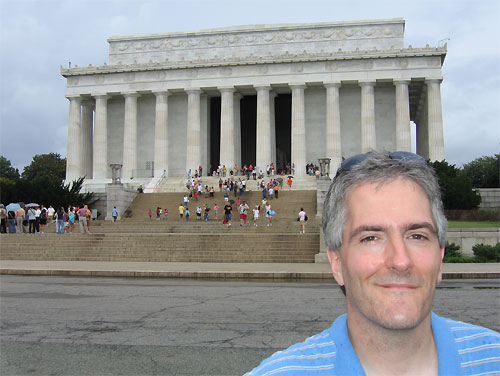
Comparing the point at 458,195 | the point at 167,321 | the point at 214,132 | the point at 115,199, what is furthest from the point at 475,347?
the point at 214,132

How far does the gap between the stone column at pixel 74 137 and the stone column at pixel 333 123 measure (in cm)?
2934

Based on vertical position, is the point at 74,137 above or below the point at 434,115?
below

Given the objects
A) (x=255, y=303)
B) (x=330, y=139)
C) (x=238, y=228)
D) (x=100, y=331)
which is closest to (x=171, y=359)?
(x=100, y=331)

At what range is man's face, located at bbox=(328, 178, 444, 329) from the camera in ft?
6.71

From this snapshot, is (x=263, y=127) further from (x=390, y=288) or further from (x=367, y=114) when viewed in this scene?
(x=390, y=288)

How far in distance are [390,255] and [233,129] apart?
2411 inches

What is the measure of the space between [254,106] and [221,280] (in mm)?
58003

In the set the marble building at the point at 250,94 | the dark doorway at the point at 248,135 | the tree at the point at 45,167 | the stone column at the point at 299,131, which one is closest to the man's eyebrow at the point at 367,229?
the stone column at the point at 299,131

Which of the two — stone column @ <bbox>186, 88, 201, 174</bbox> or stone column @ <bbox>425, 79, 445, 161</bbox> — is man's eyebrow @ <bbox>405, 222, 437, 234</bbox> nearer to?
stone column @ <bbox>425, 79, 445, 161</bbox>

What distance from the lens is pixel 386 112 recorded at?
63875mm

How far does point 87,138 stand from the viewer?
67.4 meters

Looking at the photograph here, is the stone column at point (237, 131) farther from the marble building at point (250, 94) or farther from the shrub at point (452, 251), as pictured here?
the shrub at point (452, 251)

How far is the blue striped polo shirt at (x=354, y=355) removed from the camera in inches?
80.8

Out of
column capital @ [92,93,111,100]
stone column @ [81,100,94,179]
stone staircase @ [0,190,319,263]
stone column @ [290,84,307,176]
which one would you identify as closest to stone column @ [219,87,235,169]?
stone column @ [290,84,307,176]
